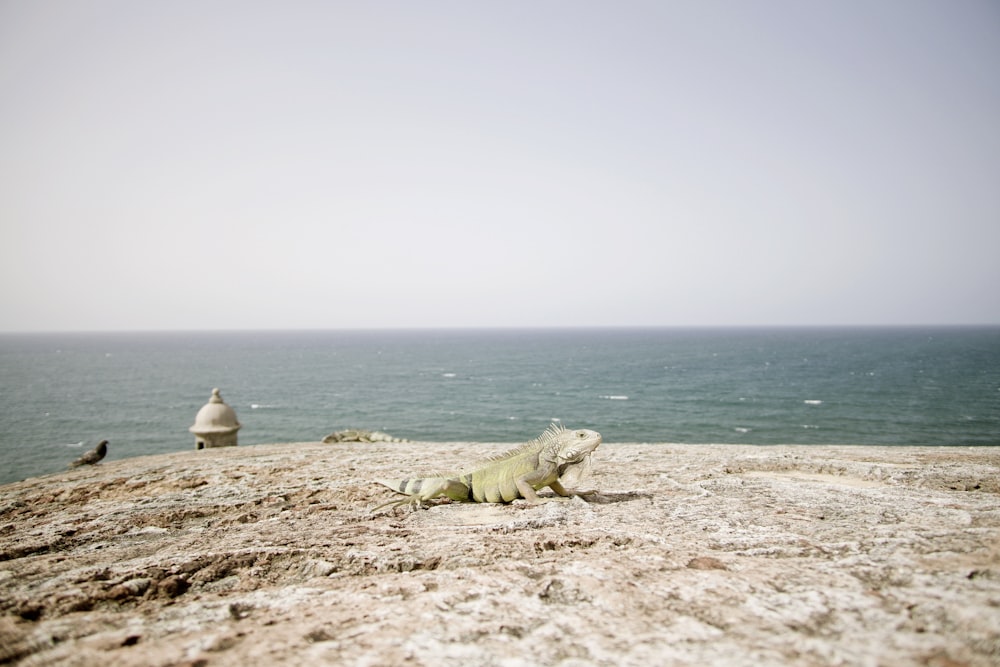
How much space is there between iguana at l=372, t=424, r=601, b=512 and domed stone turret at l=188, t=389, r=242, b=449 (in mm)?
12700

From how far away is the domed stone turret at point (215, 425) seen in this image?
16.7m

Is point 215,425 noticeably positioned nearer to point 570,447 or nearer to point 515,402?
point 570,447

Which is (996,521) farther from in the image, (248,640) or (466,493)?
(248,640)

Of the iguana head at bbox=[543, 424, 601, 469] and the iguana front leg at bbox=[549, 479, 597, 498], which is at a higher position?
the iguana head at bbox=[543, 424, 601, 469]

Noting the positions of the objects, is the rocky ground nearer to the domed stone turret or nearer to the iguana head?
the iguana head

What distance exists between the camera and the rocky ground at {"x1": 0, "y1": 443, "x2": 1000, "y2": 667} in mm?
2826

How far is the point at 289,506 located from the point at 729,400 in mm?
64983

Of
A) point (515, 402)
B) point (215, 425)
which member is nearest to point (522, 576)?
point (215, 425)

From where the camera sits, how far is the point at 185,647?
295 cm

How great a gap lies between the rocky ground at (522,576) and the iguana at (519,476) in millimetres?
234

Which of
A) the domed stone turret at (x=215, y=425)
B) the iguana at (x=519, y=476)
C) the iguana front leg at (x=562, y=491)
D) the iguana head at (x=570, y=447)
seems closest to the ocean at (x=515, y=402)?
the domed stone turret at (x=215, y=425)

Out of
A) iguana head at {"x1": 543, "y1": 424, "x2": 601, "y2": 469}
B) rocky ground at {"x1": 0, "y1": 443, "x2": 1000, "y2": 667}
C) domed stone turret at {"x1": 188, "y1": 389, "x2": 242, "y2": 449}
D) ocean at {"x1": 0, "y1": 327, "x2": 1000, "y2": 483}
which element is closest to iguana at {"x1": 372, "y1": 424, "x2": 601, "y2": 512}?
iguana head at {"x1": 543, "y1": 424, "x2": 601, "y2": 469}

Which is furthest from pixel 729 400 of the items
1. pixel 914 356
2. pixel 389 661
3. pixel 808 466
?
pixel 914 356

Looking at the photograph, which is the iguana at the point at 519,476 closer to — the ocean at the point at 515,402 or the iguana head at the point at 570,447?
the iguana head at the point at 570,447
